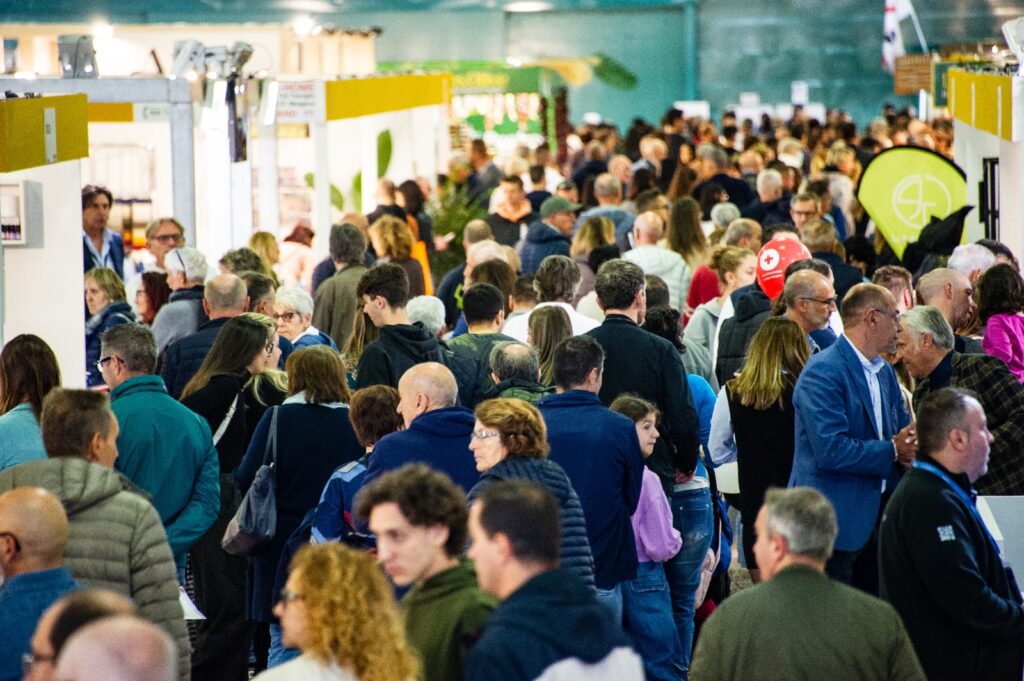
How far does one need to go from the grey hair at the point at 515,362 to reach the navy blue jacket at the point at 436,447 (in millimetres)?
763

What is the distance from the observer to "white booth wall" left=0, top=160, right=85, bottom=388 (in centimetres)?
791

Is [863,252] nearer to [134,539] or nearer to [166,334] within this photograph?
[166,334]

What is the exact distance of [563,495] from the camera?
4461mm

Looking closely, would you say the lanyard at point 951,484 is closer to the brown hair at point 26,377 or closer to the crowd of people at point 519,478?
the crowd of people at point 519,478

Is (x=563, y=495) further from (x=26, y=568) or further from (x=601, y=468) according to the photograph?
(x=26, y=568)

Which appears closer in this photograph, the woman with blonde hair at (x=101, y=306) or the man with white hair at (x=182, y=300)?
the man with white hair at (x=182, y=300)

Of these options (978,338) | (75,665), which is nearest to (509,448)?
(75,665)

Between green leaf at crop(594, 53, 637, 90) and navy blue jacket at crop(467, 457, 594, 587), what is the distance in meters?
27.1

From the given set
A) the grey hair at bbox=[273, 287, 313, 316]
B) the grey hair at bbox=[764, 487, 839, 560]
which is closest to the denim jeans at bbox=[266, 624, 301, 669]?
the grey hair at bbox=[273, 287, 313, 316]

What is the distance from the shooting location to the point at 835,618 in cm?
353

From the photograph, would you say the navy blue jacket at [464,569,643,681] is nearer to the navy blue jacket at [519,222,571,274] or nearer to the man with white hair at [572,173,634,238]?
A: the navy blue jacket at [519,222,571,274]

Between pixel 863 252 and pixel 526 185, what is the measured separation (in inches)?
236

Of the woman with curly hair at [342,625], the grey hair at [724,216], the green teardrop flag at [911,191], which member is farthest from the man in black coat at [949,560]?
the grey hair at [724,216]

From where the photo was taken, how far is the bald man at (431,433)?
190 inches
